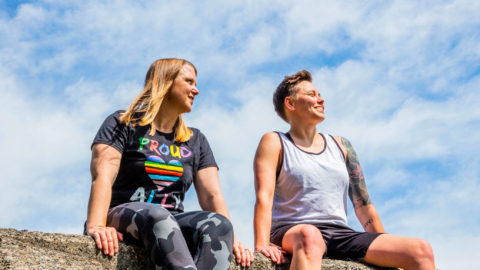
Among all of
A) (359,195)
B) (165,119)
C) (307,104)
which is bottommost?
(359,195)

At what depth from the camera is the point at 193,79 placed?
4285mm

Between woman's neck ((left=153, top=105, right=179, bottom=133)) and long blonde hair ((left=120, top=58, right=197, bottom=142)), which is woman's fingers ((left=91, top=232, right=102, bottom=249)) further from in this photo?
woman's neck ((left=153, top=105, right=179, bottom=133))

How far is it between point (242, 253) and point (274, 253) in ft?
1.14

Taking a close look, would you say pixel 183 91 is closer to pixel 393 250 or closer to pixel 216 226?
pixel 216 226

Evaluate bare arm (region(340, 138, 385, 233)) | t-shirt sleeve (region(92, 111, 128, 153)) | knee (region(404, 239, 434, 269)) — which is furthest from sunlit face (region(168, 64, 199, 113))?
knee (region(404, 239, 434, 269))

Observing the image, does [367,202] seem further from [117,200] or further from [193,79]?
[117,200]

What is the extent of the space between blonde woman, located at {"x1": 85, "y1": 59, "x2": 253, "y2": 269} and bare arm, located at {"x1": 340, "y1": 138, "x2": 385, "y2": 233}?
1418 millimetres

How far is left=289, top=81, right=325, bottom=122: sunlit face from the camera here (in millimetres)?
4766

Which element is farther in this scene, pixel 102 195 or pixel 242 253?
pixel 242 253

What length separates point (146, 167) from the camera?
374 centimetres

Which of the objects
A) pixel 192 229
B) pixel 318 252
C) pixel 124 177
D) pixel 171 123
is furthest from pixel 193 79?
pixel 318 252

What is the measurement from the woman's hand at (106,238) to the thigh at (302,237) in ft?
4.21

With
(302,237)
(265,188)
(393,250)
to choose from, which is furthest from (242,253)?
(393,250)

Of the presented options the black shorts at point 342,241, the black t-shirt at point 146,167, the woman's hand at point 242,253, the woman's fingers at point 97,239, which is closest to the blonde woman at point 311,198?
the black shorts at point 342,241
